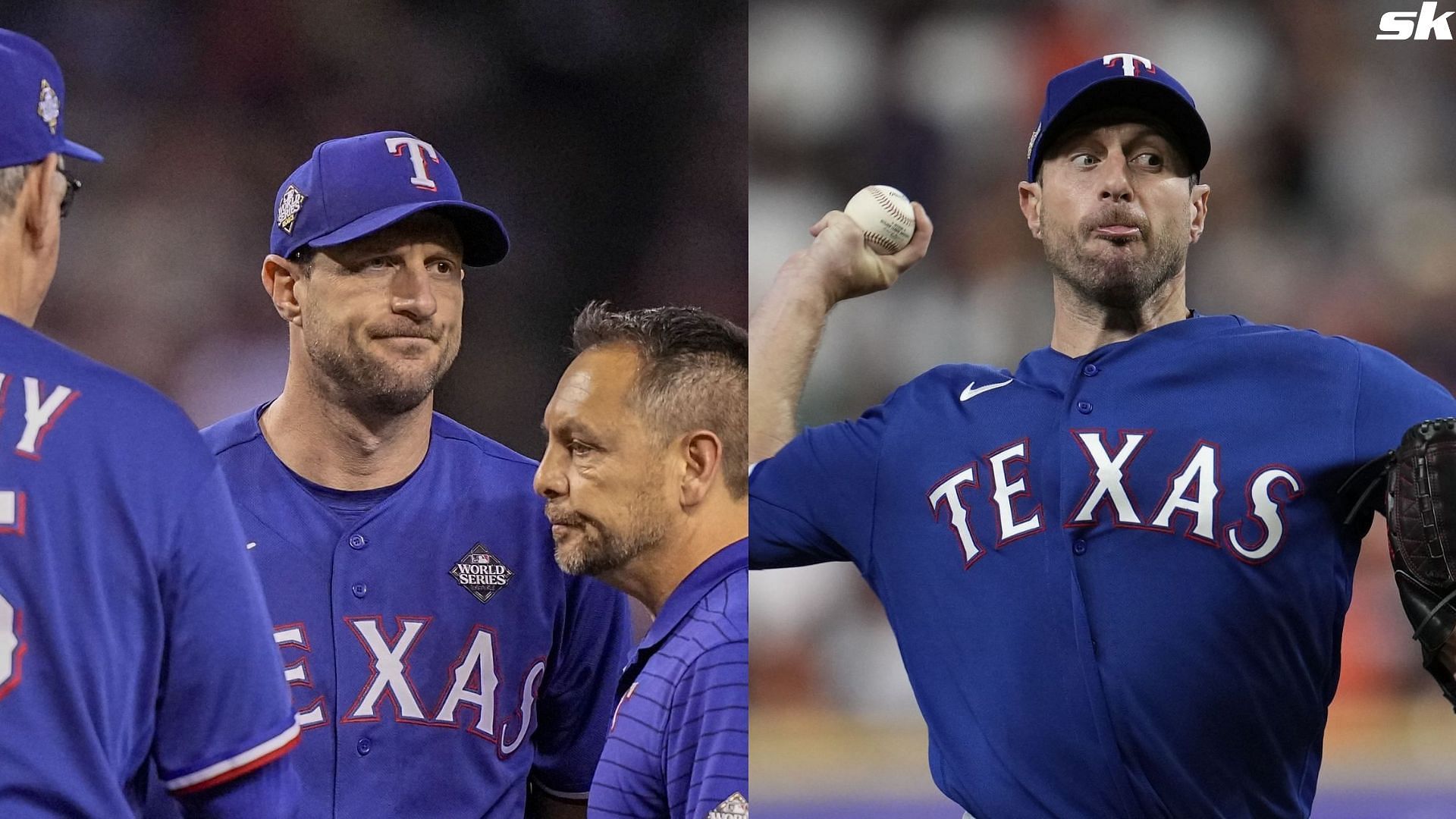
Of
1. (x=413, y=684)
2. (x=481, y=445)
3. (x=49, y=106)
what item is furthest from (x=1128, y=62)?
(x=49, y=106)

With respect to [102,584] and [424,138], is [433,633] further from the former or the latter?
[424,138]

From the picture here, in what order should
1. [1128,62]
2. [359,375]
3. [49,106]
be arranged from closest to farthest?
1. [49,106]
2. [359,375]
3. [1128,62]

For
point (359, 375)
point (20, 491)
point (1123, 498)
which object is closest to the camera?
point (20, 491)

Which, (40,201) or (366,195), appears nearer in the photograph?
(40,201)

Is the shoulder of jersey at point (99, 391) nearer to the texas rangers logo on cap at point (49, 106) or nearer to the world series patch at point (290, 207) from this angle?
the texas rangers logo on cap at point (49, 106)

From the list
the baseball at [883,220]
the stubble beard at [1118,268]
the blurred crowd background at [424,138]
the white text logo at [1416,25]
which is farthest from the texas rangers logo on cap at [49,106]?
the white text logo at [1416,25]
